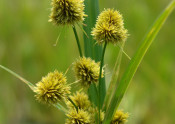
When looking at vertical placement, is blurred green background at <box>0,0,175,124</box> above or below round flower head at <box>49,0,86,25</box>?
above

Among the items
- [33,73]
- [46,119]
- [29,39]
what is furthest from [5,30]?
[46,119]

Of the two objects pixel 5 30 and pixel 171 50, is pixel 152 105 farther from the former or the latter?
pixel 5 30

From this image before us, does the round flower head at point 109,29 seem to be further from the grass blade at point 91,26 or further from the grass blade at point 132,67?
the grass blade at point 91,26

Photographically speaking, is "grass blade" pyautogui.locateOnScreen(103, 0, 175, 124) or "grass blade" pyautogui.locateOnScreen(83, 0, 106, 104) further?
"grass blade" pyautogui.locateOnScreen(83, 0, 106, 104)

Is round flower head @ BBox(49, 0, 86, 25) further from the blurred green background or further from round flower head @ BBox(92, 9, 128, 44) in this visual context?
the blurred green background

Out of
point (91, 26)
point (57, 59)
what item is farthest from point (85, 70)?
point (57, 59)

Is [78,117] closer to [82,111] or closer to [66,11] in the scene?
[82,111]

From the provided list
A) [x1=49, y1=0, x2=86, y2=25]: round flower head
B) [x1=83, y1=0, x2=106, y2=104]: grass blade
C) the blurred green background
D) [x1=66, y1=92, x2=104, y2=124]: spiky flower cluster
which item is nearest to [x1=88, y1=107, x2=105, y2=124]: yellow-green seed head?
[x1=66, y1=92, x2=104, y2=124]: spiky flower cluster
